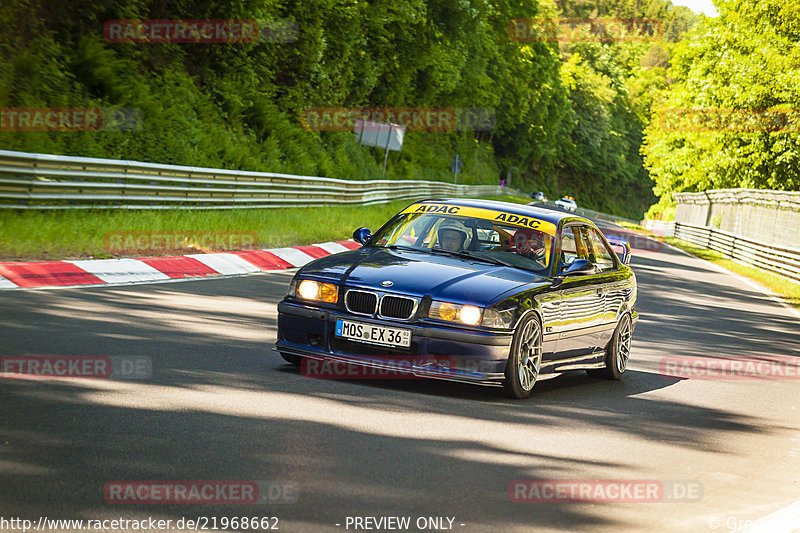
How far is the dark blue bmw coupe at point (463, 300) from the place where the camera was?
732cm

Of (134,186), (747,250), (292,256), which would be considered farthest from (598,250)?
(747,250)

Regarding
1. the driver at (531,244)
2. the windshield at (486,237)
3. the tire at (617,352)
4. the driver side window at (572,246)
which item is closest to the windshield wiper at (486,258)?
the windshield at (486,237)

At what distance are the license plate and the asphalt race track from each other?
1.20ft

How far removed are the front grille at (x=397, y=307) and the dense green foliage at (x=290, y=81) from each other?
12.5 metres

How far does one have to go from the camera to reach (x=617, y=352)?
31.6 ft

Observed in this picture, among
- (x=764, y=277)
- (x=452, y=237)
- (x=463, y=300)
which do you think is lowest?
(x=764, y=277)

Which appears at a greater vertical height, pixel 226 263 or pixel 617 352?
pixel 617 352

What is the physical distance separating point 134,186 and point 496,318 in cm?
1139

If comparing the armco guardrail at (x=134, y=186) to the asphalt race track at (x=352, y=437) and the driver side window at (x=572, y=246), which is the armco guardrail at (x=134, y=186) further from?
the driver side window at (x=572, y=246)

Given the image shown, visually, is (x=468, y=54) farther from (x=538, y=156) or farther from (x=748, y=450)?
(x=748, y=450)

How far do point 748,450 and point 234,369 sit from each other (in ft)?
12.2

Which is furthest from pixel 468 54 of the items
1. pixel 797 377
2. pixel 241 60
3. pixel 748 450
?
pixel 748 450

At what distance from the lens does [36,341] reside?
786 centimetres

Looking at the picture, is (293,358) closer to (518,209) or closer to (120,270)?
(518,209)
